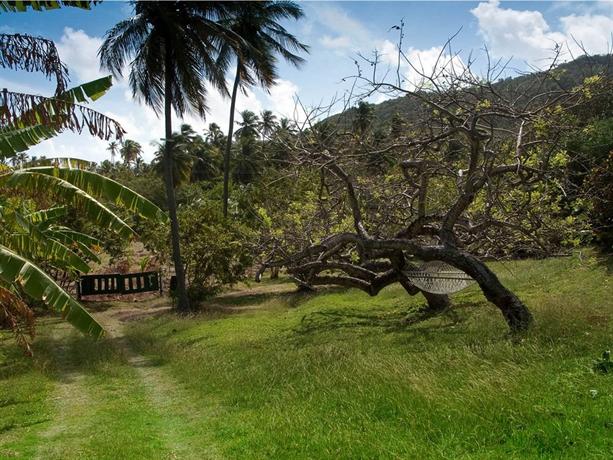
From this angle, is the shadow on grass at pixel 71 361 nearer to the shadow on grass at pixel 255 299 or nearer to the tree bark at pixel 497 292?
the shadow on grass at pixel 255 299

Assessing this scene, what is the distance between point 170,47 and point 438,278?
1364cm

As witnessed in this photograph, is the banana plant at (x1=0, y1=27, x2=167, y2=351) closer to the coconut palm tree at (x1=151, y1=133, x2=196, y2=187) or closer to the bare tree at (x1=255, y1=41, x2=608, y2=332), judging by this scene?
the bare tree at (x1=255, y1=41, x2=608, y2=332)

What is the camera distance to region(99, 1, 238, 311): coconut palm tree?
19.9m

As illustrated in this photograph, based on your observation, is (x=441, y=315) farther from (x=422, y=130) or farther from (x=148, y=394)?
(x=148, y=394)

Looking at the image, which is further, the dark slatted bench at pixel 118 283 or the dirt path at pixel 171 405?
the dark slatted bench at pixel 118 283

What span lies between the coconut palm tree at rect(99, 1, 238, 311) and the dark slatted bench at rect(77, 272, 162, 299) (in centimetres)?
781

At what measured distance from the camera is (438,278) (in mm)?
12016

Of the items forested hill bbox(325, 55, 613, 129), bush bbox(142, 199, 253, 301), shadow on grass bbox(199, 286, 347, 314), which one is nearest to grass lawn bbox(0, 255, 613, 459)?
forested hill bbox(325, 55, 613, 129)

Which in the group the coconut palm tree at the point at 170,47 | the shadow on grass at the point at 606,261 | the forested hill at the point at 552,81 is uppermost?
the coconut palm tree at the point at 170,47

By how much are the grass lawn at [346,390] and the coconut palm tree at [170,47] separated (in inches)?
394

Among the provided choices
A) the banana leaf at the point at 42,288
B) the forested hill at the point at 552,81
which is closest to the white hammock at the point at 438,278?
the forested hill at the point at 552,81

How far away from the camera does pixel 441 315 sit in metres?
12.6

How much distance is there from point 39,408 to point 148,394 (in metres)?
1.67

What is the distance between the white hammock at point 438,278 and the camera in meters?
11.9
